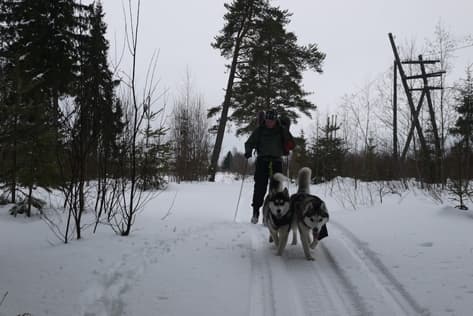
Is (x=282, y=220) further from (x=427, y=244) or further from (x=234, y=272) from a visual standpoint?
(x=427, y=244)

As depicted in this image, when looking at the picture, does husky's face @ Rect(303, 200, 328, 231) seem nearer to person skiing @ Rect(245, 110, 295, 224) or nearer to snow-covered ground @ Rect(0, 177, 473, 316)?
snow-covered ground @ Rect(0, 177, 473, 316)

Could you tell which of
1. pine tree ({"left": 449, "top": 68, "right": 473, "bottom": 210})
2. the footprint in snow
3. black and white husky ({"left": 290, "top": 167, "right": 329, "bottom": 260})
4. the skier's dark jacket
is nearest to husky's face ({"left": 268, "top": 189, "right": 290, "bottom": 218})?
black and white husky ({"left": 290, "top": 167, "right": 329, "bottom": 260})

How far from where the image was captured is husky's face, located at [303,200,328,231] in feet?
12.4

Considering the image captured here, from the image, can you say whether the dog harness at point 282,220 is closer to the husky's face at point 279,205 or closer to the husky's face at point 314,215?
the husky's face at point 279,205

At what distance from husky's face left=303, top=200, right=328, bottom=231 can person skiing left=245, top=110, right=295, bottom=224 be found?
80.8 inches

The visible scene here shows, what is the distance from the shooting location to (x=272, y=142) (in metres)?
5.95

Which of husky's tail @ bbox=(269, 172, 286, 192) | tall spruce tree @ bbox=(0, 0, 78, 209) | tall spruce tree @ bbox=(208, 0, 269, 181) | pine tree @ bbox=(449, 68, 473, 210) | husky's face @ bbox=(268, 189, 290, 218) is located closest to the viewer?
husky's face @ bbox=(268, 189, 290, 218)

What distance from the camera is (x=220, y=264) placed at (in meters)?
3.60

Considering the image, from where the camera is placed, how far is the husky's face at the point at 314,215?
149 inches

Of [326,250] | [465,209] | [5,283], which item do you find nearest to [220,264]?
[326,250]

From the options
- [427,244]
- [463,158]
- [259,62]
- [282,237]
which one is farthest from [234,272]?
[259,62]

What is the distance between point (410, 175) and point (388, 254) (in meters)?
9.16

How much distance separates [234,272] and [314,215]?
1.19 m

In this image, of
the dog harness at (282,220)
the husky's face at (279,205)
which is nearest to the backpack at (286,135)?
the husky's face at (279,205)
